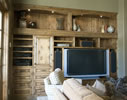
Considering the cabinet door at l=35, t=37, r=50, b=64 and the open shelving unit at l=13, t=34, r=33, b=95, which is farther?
the cabinet door at l=35, t=37, r=50, b=64

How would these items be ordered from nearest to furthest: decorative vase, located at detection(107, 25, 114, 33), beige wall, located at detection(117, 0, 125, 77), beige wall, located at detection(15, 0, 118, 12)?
1. beige wall, located at detection(15, 0, 118, 12)
2. beige wall, located at detection(117, 0, 125, 77)
3. decorative vase, located at detection(107, 25, 114, 33)

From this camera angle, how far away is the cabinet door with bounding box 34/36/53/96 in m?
4.34

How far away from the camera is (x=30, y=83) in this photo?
170 inches

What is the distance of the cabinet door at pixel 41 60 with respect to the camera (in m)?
4.34

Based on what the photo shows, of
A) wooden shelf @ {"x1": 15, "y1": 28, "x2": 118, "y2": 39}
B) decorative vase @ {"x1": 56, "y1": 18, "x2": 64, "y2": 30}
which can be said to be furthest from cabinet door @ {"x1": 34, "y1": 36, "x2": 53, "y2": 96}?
decorative vase @ {"x1": 56, "y1": 18, "x2": 64, "y2": 30}

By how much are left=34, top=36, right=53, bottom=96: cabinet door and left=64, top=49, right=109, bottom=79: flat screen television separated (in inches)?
21.4

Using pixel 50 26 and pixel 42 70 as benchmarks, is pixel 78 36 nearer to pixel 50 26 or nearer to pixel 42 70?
pixel 50 26

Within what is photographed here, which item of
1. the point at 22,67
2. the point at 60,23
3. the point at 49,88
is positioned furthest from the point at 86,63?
the point at 22,67

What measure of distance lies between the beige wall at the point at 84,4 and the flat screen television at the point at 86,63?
1.46 meters

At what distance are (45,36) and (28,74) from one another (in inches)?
50.7

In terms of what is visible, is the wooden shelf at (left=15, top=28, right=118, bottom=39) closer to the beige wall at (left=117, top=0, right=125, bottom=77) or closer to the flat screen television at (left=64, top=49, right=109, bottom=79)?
the beige wall at (left=117, top=0, right=125, bottom=77)

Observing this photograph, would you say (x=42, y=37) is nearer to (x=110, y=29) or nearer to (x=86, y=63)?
(x=86, y=63)

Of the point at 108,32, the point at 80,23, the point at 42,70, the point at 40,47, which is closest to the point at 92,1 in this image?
the point at 80,23

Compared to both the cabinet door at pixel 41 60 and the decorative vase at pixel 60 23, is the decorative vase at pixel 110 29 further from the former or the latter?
the cabinet door at pixel 41 60
